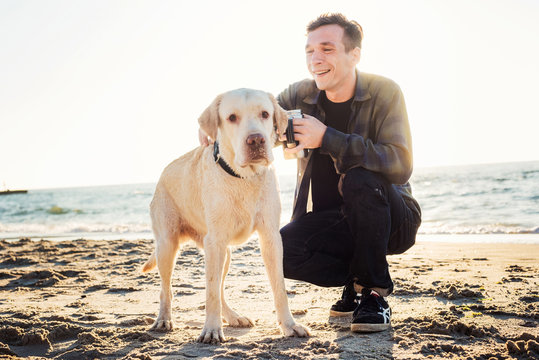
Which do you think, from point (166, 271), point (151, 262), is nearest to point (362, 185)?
point (166, 271)

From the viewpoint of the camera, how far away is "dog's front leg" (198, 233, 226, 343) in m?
2.86

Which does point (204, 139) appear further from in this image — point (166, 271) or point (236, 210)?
point (166, 271)

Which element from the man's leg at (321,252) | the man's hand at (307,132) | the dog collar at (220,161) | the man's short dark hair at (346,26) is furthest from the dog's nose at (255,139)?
the man's short dark hair at (346,26)

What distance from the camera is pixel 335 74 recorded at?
3605mm

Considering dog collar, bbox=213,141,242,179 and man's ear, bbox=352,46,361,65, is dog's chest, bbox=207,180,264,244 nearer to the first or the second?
dog collar, bbox=213,141,242,179

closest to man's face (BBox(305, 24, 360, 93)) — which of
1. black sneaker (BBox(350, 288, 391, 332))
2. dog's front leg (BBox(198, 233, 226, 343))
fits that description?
dog's front leg (BBox(198, 233, 226, 343))

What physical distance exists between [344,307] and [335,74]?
70.4 inches

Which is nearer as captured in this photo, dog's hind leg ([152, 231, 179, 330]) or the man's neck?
dog's hind leg ([152, 231, 179, 330])

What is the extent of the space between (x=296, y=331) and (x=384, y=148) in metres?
1.38

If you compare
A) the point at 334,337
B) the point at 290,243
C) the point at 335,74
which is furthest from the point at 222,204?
the point at 335,74

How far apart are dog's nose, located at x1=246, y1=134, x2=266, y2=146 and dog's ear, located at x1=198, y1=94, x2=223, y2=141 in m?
0.44

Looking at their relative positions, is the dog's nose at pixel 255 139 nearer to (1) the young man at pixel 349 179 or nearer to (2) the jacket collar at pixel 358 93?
(1) the young man at pixel 349 179

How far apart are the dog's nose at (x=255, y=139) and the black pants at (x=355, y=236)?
0.72 m

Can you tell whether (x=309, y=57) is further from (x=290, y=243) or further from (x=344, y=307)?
(x=344, y=307)
